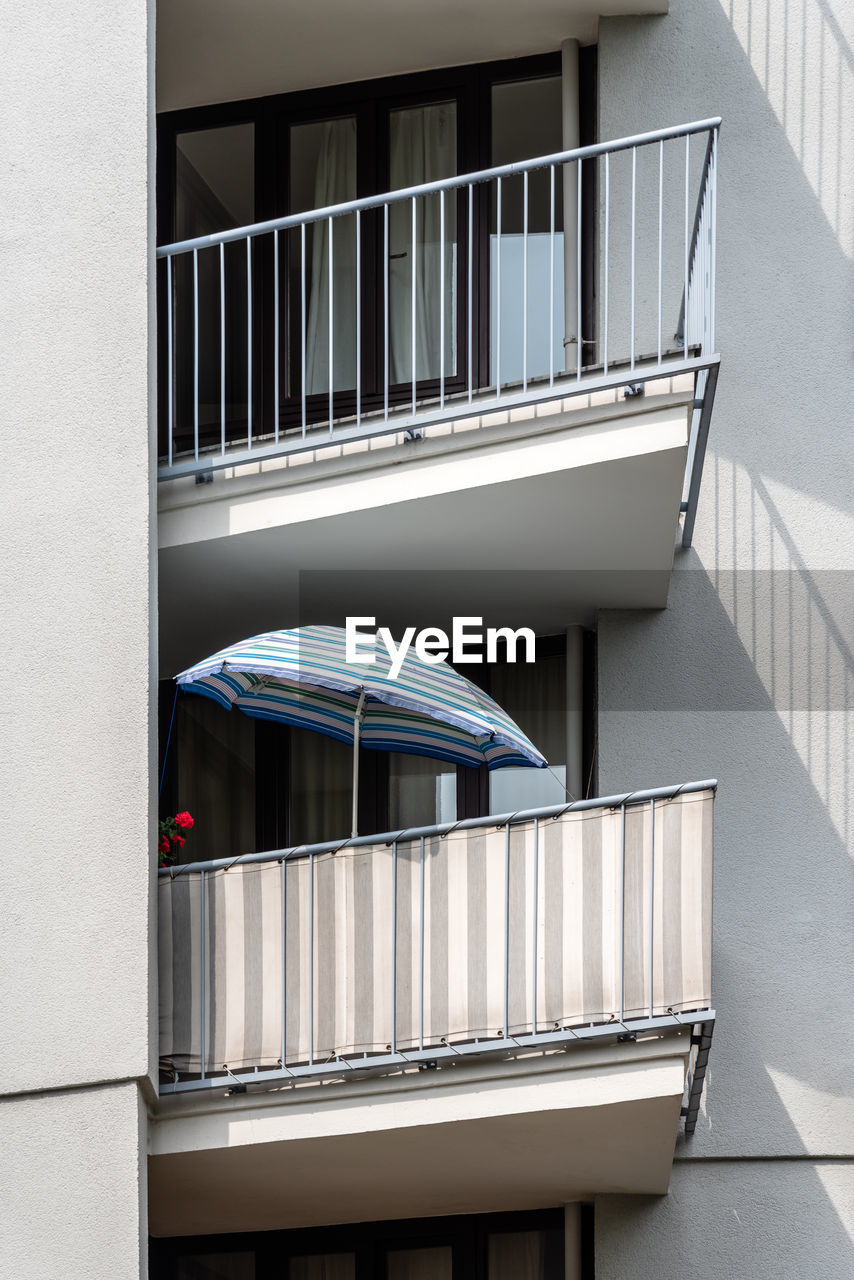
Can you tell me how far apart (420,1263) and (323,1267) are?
650 millimetres

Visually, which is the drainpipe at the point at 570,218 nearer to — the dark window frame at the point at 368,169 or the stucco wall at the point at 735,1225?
the dark window frame at the point at 368,169

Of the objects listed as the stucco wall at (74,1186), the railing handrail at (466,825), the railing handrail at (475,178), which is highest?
the railing handrail at (475,178)

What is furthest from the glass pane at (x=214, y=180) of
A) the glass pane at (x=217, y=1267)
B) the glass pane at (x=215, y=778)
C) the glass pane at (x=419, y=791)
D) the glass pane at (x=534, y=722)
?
the glass pane at (x=217, y=1267)

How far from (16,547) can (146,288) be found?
1519 millimetres

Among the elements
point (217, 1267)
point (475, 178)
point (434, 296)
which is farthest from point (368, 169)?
point (217, 1267)

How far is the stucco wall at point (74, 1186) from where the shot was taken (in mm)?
8039

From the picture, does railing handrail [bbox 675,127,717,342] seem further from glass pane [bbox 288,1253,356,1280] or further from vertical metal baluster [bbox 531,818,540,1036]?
glass pane [bbox 288,1253,356,1280]

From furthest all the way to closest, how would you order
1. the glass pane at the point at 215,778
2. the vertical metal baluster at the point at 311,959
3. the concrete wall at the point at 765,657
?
1. the glass pane at the point at 215,778
2. the concrete wall at the point at 765,657
3. the vertical metal baluster at the point at 311,959

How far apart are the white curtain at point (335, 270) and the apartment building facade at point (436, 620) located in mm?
34

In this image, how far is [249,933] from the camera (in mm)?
8711

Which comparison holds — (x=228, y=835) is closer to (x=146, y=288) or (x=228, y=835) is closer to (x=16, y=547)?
(x=16, y=547)

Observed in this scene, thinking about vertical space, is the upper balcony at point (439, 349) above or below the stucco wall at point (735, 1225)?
above

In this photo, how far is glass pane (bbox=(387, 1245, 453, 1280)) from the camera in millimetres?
10984

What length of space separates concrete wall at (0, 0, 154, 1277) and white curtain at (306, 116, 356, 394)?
2387 mm
